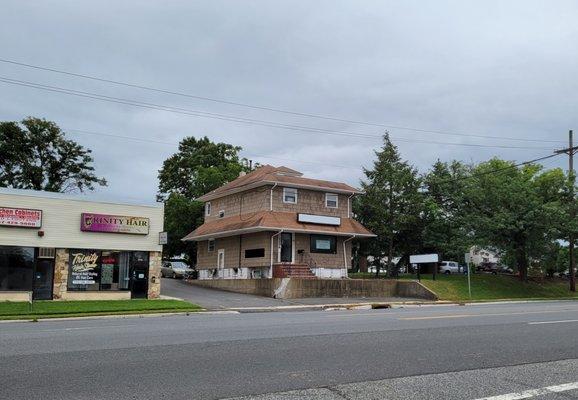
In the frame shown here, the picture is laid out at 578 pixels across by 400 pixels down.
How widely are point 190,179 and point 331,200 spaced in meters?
26.6

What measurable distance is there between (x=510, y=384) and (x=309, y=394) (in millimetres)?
2738

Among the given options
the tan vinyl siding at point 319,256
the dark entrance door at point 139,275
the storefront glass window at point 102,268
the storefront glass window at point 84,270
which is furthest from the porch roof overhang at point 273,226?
the storefront glass window at point 84,270

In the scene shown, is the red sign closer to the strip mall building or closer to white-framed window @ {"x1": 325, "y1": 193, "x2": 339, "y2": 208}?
the strip mall building

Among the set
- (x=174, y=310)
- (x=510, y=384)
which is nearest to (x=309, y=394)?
(x=510, y=384)

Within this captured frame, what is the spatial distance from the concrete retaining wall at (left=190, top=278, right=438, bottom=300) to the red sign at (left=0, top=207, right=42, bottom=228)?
12.8 meters

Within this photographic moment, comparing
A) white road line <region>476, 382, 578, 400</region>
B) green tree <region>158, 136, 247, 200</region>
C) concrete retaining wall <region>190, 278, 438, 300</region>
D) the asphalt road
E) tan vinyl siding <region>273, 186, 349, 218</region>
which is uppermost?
green tree <region>158, 136, 247, 200</region>

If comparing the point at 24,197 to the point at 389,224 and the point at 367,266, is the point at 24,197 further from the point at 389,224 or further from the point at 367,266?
the point at 367,266

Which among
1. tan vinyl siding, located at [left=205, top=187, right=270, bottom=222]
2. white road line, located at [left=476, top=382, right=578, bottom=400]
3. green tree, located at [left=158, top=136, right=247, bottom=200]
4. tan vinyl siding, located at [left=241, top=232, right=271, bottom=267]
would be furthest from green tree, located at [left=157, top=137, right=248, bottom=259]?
white road line, located at [left=476, top=382, right=578, bottom=400]

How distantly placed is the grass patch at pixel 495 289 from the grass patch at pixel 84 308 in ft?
54.8

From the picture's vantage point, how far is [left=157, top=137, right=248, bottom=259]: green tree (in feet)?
167

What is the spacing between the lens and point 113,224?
29.2 m

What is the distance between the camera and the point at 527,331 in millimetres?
12688

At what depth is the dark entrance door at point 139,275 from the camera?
29641 mm

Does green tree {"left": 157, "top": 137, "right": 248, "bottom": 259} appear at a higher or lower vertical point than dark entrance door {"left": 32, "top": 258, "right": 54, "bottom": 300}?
higher
